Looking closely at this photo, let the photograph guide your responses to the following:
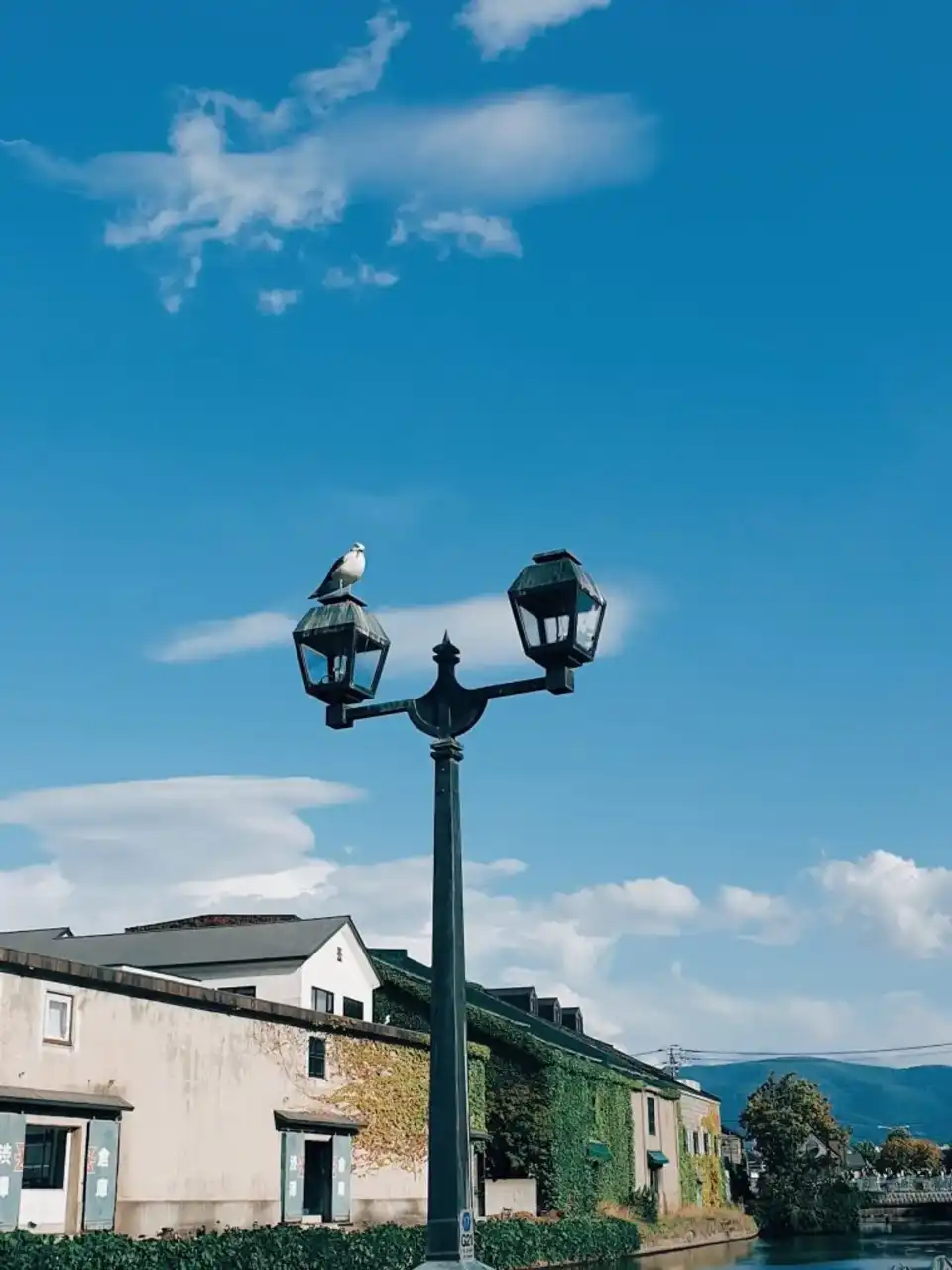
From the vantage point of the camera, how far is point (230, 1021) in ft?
81.5

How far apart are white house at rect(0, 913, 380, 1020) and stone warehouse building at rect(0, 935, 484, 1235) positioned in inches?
175

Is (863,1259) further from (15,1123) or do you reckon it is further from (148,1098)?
Result: (15,1123)

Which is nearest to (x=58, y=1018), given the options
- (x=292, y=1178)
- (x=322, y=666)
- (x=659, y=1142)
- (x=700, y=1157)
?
(x=292, y=1178)

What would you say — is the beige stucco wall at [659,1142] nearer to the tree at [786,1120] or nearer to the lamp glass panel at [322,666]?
the tree at [786,1120]

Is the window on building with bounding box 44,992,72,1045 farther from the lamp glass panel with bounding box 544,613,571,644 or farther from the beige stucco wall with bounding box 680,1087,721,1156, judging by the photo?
the beige stucco wall with bounding box 680,1087,721,1156

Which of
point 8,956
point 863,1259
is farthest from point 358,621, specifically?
point 863,1259

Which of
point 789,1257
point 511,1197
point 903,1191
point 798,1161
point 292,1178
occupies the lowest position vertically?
point 903,1191

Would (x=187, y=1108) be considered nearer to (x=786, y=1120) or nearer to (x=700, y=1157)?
(x=700, y=1157)

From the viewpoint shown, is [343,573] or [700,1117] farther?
[700,1117]

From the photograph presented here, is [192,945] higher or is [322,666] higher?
[192,945]

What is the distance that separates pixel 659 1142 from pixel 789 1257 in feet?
29.9

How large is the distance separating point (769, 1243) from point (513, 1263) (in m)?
23.4

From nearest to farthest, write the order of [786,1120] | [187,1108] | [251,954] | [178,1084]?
[178,1084] < [187,1108] < [251,954] < [786,1120]

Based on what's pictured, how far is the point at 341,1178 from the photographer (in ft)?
88.9
